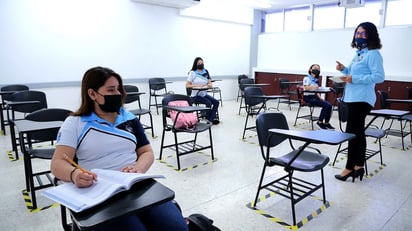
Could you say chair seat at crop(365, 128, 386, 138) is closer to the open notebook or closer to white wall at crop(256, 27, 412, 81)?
the open notebook

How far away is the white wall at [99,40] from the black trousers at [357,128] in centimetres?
522

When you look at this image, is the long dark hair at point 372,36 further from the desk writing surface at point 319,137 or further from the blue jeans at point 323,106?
the blue jeans at point 323,106

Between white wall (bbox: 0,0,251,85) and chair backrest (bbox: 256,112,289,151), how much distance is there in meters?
4.84

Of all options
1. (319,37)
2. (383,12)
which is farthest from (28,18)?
(383,12)

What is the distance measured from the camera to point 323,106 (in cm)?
552

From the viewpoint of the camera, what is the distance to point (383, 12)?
7.00 metres

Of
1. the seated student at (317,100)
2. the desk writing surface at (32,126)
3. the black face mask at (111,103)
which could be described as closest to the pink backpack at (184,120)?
the desk writing surface at (32,126)

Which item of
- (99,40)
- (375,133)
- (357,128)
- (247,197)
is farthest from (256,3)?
(247,197)

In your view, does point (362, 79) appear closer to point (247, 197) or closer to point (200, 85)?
point (247, 197)

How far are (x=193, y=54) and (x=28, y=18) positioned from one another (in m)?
4.03

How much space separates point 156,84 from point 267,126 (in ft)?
15.4

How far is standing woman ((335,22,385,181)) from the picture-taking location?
272 cm

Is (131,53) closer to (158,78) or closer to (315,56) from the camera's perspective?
(158,78)

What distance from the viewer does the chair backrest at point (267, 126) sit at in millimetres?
2451
